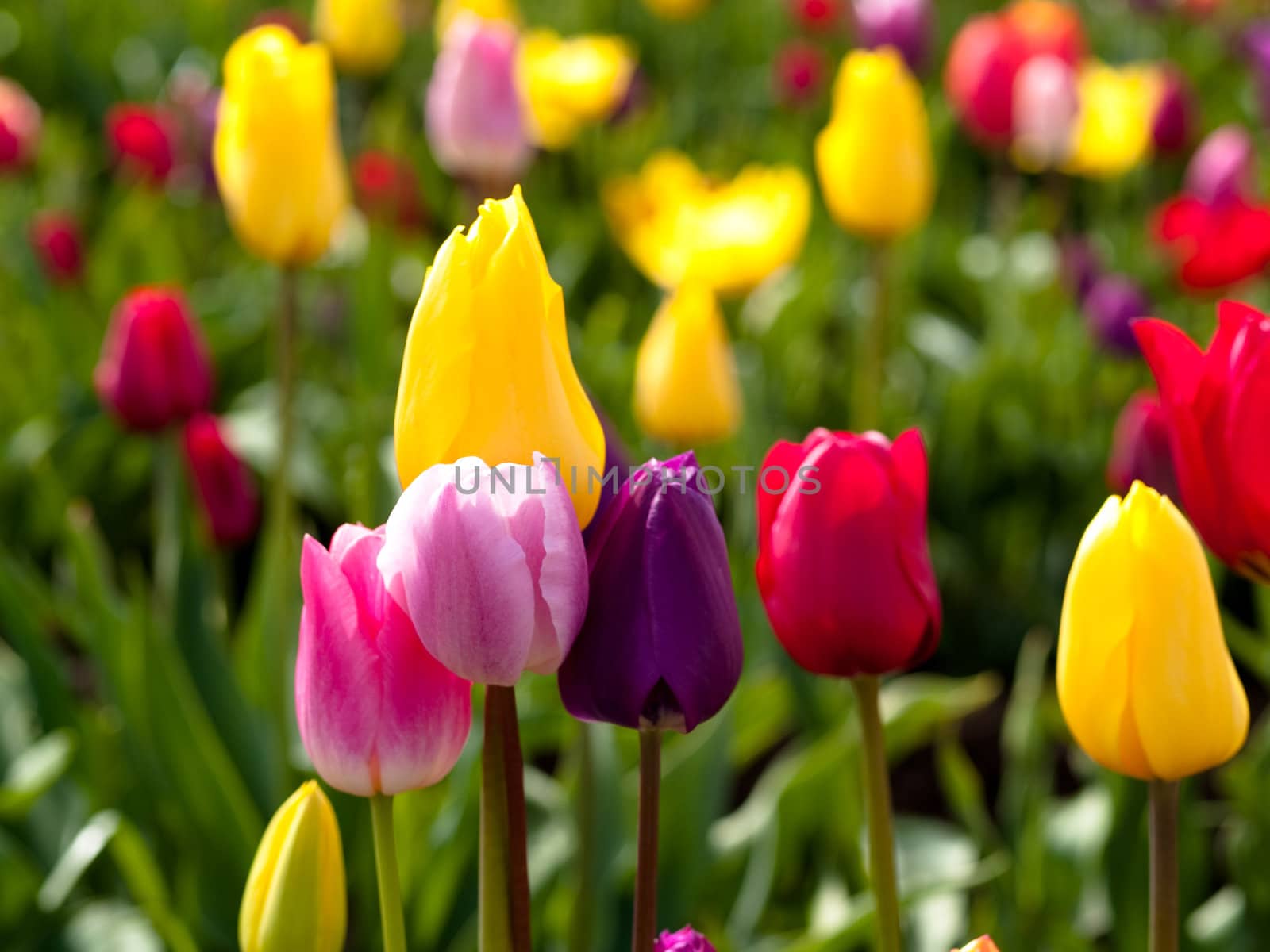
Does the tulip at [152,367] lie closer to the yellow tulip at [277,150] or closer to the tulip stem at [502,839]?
the yellow tulip at [277,150]

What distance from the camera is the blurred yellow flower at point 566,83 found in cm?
276

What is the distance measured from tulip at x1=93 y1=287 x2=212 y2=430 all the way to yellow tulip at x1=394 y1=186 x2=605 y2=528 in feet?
3.08

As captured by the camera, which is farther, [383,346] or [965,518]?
[965,518]

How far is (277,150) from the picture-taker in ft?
3.62

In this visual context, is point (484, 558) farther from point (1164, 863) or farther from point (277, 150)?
point (277, 150)

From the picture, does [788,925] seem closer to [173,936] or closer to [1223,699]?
[173,936]

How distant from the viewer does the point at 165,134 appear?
254 centimetres

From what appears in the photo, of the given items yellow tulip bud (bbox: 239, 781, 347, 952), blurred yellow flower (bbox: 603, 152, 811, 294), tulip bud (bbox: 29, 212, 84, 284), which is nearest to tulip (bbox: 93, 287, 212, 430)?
blurred yellow flower (bbox: 603, 152, 811, 294)

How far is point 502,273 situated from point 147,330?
38.5 inches

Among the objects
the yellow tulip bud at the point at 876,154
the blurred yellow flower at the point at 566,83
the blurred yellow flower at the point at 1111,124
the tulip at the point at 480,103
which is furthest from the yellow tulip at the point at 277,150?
the blurred yellow flower at the point at 1111,124

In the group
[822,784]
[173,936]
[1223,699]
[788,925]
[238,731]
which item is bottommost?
[788,925]

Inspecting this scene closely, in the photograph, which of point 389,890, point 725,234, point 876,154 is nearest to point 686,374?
point 876,154

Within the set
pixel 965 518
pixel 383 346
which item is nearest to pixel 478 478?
pixel 383 346

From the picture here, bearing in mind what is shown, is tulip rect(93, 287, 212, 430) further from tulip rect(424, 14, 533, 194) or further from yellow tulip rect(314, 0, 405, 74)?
yellow tulip rect(314, 0, 405, 74)
